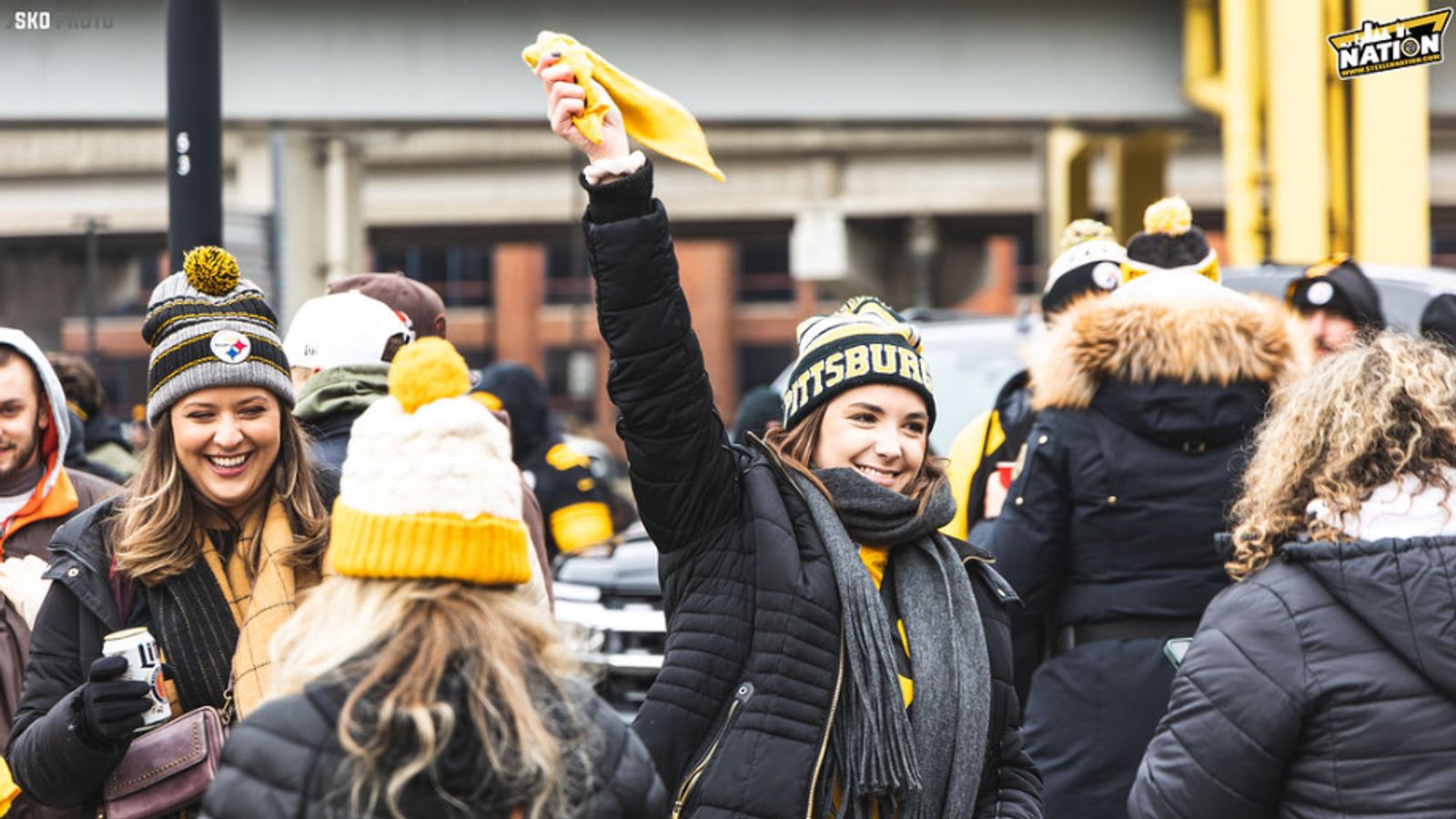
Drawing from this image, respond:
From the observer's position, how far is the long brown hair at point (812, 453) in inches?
Result: 152

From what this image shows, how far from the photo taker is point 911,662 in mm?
3660

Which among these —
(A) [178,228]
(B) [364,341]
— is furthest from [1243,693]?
(A) [178,228]

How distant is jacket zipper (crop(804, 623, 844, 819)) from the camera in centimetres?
343

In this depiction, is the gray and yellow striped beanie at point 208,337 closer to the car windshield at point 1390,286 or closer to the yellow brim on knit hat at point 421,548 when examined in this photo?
the yellow brim on knit hat at point 421,548

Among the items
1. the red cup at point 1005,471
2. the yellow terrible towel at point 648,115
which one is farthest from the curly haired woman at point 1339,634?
the red cup at point 1005,471

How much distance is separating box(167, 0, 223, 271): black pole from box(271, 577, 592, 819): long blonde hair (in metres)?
2.42

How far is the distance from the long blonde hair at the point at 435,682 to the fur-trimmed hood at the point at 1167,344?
8.89 feet

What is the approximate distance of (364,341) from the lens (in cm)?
480

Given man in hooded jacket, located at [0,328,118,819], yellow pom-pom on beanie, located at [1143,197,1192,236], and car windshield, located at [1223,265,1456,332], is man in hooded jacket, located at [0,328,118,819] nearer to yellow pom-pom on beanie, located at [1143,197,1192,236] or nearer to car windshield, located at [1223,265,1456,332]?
yellow pom-pom on beanie, located at [1143,197,1192,236]

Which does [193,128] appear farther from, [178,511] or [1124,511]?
[1124,511]

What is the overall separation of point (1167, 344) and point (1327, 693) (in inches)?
74.4

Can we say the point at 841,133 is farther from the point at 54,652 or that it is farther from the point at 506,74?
the point at 54,652

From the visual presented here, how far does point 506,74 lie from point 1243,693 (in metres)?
12.1

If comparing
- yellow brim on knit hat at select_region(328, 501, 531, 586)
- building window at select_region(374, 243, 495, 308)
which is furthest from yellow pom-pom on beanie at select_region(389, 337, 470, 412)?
building window at select_region(374, 243, 495, 308)
